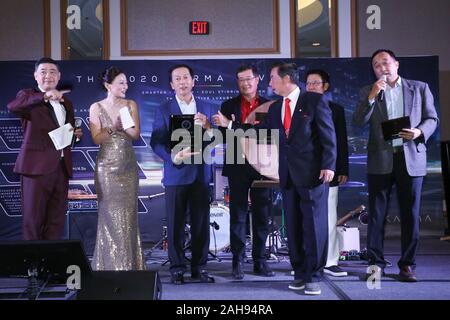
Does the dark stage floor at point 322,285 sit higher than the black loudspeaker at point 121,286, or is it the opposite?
the black loudspeaker at point 121,286

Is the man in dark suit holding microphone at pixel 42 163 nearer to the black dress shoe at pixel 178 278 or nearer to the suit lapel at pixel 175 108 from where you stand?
the suit lapel at pixel 175 108

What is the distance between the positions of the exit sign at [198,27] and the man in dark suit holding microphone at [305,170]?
114 inches

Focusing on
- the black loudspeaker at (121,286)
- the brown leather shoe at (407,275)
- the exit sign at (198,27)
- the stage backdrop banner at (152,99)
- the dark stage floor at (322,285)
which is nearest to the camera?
the black loudspeaker at (121,286)

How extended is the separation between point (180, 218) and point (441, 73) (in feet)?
13.6

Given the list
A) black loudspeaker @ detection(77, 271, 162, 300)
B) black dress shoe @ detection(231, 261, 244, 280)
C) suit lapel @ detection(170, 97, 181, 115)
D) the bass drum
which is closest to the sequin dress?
suit lapel @ detection(170, 97, 181, 115)

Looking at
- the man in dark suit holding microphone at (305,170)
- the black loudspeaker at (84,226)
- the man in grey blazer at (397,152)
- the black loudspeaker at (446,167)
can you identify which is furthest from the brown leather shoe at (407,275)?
the black loudspeaker at (84,226)

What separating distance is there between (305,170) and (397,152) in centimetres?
90

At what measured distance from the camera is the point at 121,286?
123 inches

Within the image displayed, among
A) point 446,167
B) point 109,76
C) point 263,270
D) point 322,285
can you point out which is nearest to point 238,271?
point 263,270

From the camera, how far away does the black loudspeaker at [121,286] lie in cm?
305

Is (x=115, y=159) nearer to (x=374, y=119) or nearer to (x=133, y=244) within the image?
(x=133, y=244)

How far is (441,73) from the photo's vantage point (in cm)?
706

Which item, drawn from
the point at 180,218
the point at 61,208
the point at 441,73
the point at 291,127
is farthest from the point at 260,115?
the point at 441,73

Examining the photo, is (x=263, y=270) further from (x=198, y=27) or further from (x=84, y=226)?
(x=198, y=27)
